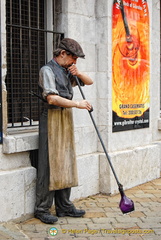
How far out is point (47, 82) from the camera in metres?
4.82

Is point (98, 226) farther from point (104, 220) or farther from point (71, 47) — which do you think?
point (71, 47)

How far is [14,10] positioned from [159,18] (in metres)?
3.04

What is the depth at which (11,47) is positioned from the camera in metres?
5.25

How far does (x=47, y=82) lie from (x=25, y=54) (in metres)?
1.16

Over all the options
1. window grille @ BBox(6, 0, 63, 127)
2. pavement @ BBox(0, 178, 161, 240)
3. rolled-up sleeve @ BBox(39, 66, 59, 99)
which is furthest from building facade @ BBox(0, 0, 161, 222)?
rolled-up sleeve @ BBox(39, 66, 59, 99)

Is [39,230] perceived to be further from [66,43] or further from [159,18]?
[159,18]

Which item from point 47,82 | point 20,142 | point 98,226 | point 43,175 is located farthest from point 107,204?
point 47,82

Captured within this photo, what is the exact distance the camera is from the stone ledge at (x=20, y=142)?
4992mm

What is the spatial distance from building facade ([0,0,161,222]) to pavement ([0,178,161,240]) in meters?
0.26

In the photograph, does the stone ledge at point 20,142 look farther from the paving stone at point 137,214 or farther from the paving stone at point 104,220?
the paving stone at point 137,214

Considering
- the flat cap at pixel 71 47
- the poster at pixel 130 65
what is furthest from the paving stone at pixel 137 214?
the flat cap at pixel 71 47

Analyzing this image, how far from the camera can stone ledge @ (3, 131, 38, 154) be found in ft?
16.4

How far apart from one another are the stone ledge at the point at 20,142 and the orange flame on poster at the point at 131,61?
5.25 feet

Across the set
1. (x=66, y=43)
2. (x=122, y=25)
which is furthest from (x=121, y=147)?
(x=66, y=43)
